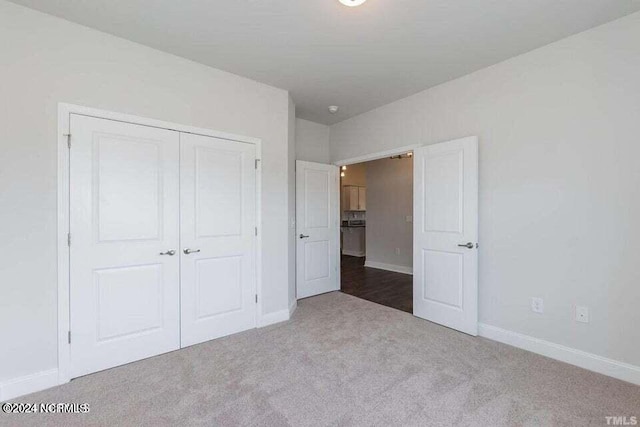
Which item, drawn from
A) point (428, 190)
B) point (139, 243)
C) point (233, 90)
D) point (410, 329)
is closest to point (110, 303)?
point (139, 243)

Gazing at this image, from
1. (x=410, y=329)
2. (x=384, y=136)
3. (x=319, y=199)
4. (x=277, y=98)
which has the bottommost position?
(x=410, y=329)

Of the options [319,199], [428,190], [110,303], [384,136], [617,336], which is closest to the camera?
[617,336]

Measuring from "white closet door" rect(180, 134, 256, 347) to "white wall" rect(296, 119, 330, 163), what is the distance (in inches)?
54.9

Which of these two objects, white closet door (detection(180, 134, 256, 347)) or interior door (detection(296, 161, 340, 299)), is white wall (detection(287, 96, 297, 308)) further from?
white closet door (detection(180, 134, 256, 347))

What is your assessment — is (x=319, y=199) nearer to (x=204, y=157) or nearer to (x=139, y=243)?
(x=204, y=157)

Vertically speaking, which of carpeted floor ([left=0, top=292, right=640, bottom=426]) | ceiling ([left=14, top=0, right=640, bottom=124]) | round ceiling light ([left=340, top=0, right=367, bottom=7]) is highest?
ceiling ([left=14, top=0, right=640, bottom=124])

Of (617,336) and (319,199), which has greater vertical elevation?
(319,199)

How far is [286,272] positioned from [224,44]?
94.6 inches

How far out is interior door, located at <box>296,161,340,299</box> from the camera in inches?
167

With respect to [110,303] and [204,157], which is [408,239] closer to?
[204,157]

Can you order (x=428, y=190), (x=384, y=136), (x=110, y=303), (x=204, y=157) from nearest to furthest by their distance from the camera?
(x=110, y=303)
(x=204, y=157)
(x=428, y=190)
(x=384, y=136)

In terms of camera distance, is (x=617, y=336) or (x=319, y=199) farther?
(x=319, y=199)

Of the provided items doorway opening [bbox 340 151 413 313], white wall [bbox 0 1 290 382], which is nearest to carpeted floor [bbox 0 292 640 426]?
white wall [bbox 0 1 290 382]

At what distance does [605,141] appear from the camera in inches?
90.5
